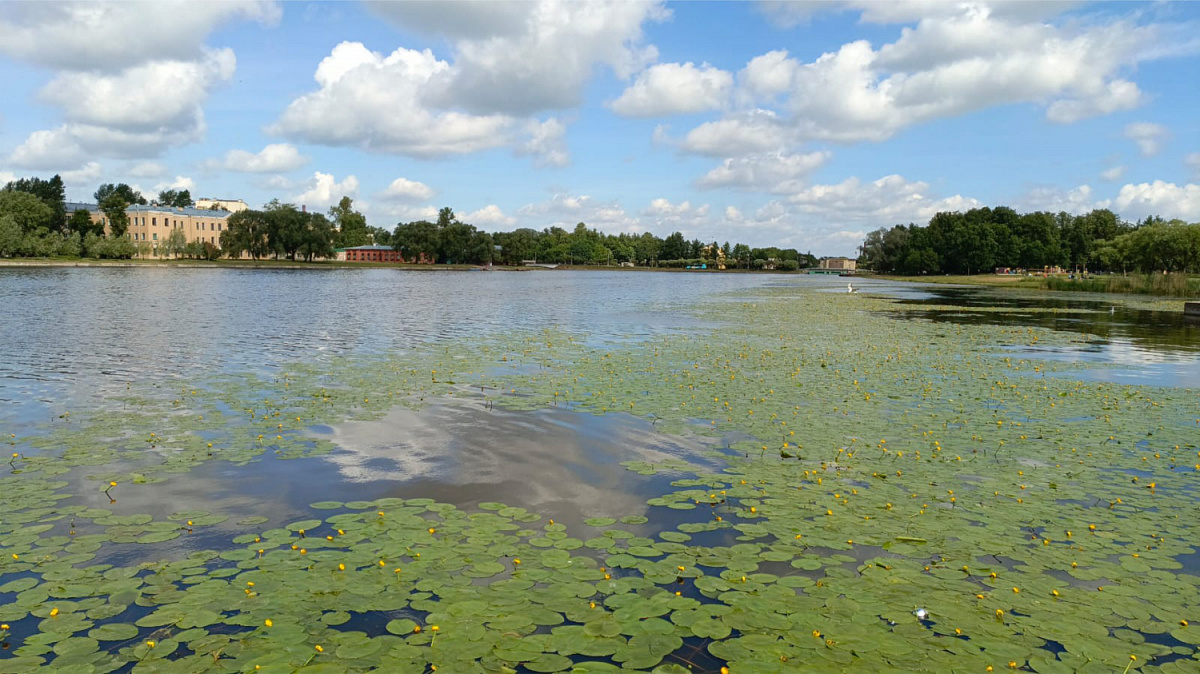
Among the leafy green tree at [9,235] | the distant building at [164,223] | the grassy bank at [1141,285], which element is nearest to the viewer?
the grassy bank at [1141,285]

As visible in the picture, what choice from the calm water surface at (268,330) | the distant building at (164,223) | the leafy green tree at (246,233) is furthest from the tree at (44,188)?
the calm water surface at (268,330)

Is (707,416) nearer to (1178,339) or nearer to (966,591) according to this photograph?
(966,591)

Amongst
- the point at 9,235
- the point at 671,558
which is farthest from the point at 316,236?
the point at 671,558

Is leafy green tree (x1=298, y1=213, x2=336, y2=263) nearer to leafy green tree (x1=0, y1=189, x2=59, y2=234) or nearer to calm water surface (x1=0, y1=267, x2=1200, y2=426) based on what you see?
leafy green tree (x1=0, y1=189, x2=59, y2=234)

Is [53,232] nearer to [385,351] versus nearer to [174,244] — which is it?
[174,244]

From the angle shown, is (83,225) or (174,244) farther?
(83,225)

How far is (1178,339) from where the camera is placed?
3316cm

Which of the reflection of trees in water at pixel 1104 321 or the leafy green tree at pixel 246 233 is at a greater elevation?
the leafy green tree at pixel 246 233

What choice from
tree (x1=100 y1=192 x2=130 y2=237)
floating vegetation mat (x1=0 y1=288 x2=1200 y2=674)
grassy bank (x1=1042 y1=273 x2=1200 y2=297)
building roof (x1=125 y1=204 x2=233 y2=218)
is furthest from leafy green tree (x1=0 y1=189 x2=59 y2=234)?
grassy bank (x1=1042 y1=273 x2=1200 y2=297)

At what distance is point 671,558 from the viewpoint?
8070 millimetres

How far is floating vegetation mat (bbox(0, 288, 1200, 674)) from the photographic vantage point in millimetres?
6105

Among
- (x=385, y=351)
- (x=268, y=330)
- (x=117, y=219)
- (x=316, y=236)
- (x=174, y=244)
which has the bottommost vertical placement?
(x=385, y=351)

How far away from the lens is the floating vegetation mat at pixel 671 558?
6.11 meters

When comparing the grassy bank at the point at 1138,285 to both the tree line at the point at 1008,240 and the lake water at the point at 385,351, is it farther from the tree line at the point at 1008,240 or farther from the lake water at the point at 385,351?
the tree line at the point at 1008,240
